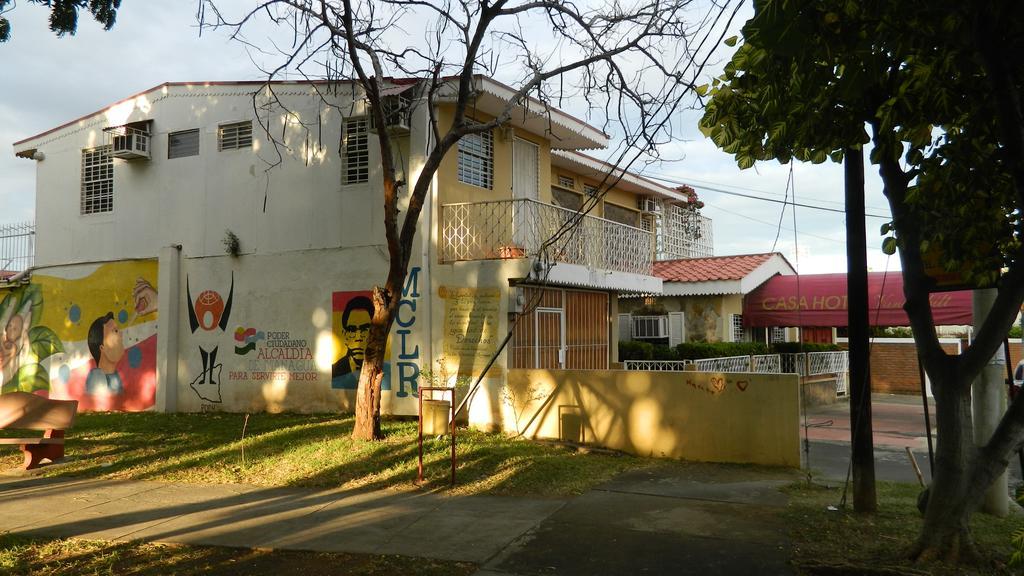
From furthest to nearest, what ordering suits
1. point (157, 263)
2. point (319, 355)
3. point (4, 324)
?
1. point (4, 324)
2. point (157, 263)
3. point (319, 355)

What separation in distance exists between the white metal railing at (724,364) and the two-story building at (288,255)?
1.83 metres

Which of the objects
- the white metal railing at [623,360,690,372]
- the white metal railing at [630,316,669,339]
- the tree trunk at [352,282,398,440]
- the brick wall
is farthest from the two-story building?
the brick wall

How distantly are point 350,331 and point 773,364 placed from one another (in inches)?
398

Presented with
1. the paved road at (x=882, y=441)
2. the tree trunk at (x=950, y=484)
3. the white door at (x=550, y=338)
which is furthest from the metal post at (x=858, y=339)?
the white door at (x=550, y=338)

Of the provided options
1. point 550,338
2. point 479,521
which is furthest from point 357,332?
point 479,521

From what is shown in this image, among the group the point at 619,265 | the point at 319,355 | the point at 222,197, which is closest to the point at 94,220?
the point at 222,197

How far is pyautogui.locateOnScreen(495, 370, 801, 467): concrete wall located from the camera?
31.9 ft

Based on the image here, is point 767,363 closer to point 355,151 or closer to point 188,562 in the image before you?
point 355,151

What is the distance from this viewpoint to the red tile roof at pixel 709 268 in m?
20.0

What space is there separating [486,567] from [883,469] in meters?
6.54

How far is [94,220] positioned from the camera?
669 inches

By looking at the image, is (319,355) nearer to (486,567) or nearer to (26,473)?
(26,473)

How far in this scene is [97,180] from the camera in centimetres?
1708

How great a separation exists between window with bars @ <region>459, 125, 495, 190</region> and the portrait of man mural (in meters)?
2.83
